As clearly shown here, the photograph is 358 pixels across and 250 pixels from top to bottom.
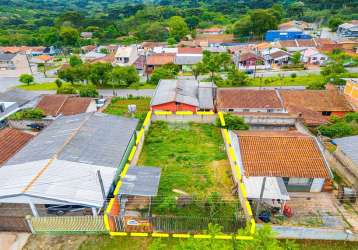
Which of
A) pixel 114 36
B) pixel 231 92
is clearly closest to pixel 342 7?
pixel 114 36

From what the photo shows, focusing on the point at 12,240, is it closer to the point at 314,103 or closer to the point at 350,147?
the point at 350,147

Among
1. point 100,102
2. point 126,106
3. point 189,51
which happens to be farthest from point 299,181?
point 189,51

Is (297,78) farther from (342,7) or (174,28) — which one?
(342,7)

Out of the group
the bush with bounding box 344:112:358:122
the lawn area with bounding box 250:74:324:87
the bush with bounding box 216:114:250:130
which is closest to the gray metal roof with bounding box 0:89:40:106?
the bush with bounding box 216:114:250:130

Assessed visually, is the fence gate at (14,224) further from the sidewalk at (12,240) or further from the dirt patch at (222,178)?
the dirt patch at (222,178)

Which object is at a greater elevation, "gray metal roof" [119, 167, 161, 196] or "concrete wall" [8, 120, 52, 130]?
"gray metal roof" [119, 167, 161, 196]

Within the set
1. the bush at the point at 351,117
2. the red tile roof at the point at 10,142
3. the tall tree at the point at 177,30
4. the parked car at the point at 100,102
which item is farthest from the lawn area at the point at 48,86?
the tall tree at the point at 177,30

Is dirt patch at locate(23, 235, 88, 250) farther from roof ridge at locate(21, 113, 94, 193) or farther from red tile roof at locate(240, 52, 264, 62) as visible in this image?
red tile roof at locate(240, 52, 264, 62)
